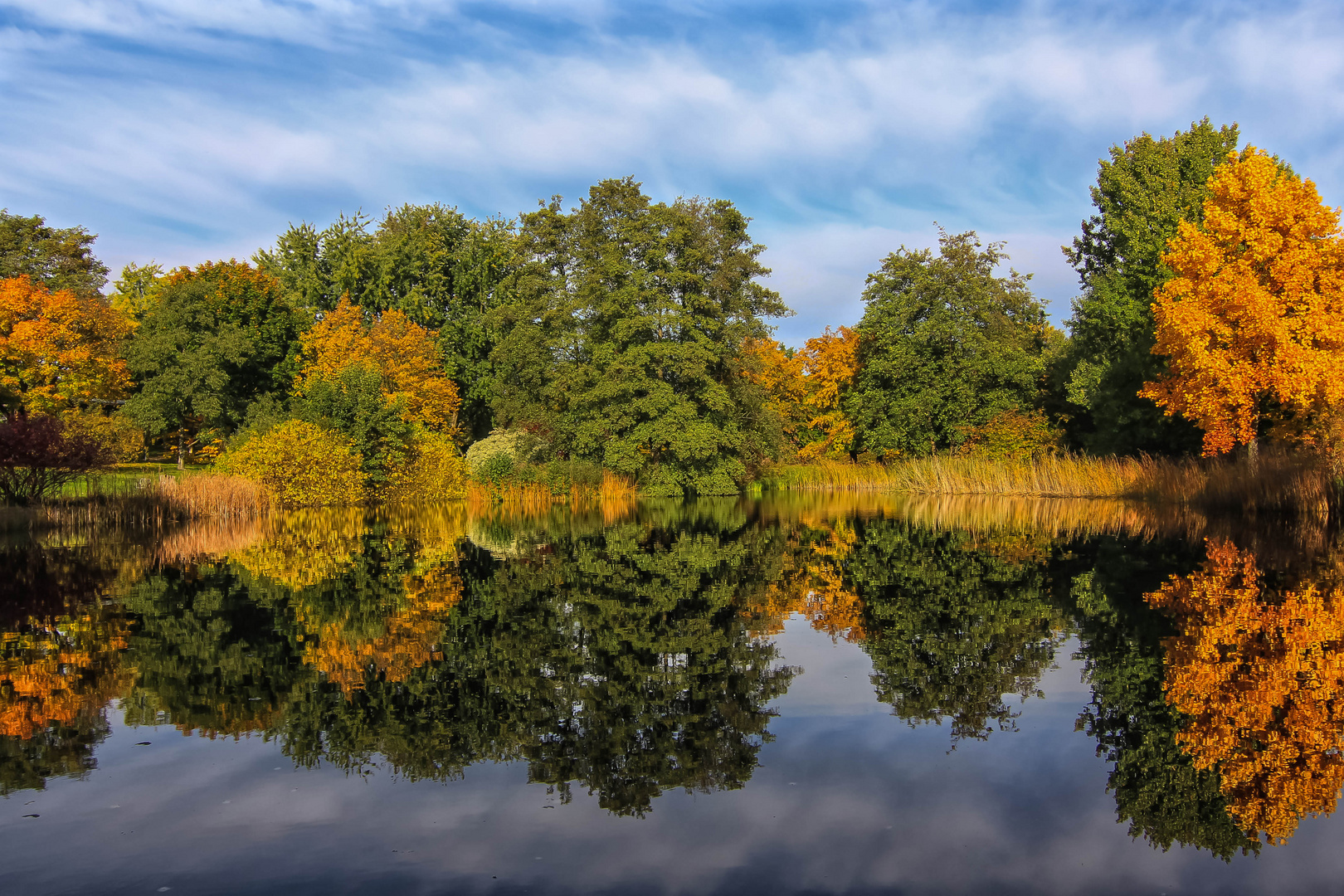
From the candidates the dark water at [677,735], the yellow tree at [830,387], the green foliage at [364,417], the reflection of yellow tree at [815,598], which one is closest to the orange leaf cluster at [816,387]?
the yellow tree at [830,387]

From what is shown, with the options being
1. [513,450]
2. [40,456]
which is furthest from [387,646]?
[513,450]

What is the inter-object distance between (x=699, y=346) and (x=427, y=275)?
23709mm

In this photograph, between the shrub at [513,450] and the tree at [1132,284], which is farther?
the shrub at [513,450]

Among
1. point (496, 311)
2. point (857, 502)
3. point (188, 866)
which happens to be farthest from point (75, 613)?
point (496, 311)

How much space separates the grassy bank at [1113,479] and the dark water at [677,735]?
10.9 meters

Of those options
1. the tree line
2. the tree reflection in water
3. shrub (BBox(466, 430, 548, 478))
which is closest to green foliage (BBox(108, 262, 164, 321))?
the tree line

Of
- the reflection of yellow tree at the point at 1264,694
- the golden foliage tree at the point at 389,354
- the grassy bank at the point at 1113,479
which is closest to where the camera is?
the reflection of yellow tree at the point at 1264,694

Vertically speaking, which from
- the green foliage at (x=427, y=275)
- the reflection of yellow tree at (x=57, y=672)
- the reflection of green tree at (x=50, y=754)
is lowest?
the reflection of green tree at (x=50, y=754)

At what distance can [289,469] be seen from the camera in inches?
1214

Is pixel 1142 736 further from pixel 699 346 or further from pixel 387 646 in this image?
pixel 699 346

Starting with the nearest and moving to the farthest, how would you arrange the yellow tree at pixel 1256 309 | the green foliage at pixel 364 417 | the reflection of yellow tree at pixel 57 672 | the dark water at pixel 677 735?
the dark water at pixel 677 735
the reflection of yellow tree at pixel 57 672
the yellow tree at pixel 1256 309
the green foliage at pixel 364 417

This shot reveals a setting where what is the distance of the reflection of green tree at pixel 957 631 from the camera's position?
6785mm

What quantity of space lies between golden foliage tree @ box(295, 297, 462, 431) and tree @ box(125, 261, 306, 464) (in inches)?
59.2

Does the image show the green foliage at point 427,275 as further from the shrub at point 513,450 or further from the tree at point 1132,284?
the tree at point 1132,284
